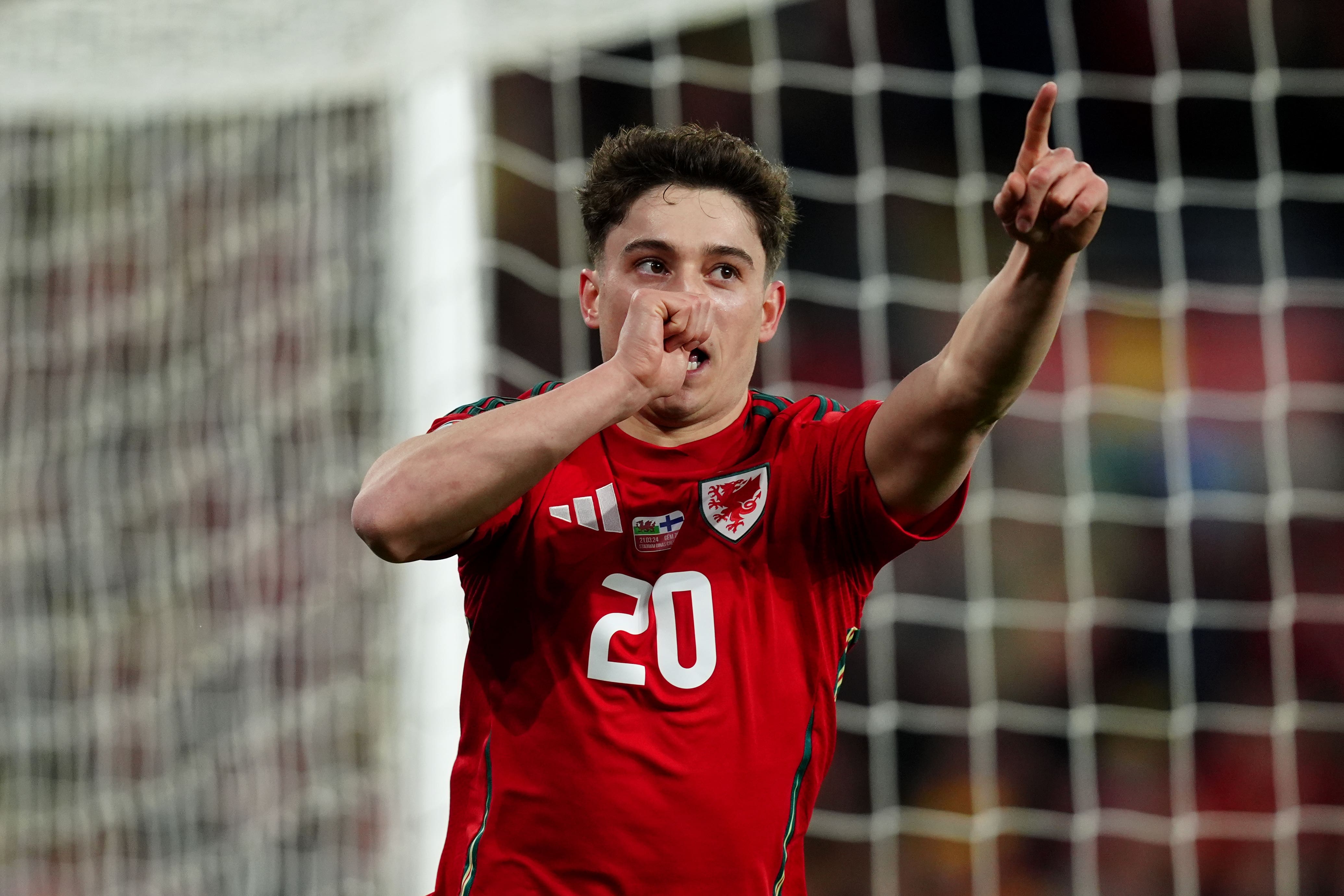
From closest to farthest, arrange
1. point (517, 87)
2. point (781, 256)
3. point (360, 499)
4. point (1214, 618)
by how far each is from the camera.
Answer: point (360, 499) < point (781, 256) < point (1214, 618) < point (517, 87)

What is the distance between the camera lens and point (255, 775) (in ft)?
14.0

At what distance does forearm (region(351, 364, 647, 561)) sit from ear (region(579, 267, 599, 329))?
0.37 meters

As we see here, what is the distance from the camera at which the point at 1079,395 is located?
157 inches

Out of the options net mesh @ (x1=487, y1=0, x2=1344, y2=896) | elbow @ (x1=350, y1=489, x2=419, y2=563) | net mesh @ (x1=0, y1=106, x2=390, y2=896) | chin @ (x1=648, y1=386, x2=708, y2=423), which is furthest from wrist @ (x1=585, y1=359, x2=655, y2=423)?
net mesh @ (x1=0, y1=106, x2=390, y2=896)

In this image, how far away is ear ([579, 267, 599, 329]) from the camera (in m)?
1.84

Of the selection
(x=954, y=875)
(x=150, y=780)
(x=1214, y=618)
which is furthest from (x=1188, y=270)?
(x=150, y=780)

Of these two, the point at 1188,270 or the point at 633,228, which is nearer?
the point at 633,228

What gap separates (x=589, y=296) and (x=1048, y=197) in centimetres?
71

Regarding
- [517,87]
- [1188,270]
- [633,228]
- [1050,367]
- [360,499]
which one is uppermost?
[517,87]

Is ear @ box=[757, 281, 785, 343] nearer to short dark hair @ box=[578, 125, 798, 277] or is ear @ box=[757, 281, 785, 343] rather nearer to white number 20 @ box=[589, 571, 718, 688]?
short dark hair @ box=[578, 125, 798, 277]

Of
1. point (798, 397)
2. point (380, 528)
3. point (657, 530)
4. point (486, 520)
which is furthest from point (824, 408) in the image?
point (798, 397)

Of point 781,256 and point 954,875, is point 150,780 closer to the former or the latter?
point 954,875

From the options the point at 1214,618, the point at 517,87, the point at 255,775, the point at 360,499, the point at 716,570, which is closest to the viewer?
the point at 360,499

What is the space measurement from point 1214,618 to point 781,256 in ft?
11.1
